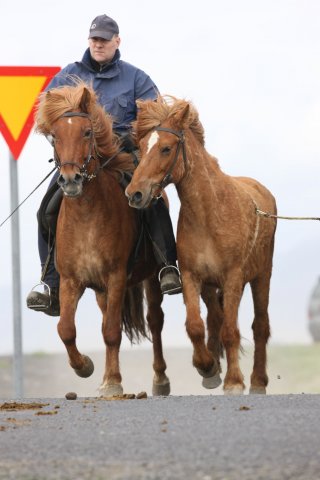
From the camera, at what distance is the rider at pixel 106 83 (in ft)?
47.9

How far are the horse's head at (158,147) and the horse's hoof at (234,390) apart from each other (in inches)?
80.5

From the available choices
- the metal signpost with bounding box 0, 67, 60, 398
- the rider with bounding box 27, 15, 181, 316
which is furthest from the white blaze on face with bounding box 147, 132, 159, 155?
the metal signpost with bounding box 0, 67, 60, 398

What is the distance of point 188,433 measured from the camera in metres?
9.14

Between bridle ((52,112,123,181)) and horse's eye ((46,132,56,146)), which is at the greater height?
horse's eye ((46,132,56,146))

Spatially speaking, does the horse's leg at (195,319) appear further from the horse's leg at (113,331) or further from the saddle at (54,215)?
the saddle at (54,215)

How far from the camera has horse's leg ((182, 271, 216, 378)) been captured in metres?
13.3

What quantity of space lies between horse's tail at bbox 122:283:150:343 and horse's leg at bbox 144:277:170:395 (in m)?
0.10

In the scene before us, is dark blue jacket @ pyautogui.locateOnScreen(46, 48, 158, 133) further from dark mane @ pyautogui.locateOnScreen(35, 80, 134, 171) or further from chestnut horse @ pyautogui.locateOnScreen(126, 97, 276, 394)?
chestnut horse @ pyautogui.locateOnScreen(126, 97, 276, 394)

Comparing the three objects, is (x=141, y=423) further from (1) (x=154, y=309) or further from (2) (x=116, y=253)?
(1) (x=154, y=309)

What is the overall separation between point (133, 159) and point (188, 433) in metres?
5.58

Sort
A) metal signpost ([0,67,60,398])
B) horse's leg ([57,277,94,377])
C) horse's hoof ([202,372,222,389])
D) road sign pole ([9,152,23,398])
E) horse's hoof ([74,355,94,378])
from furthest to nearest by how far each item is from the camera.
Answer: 1. metal signpost ([0,67,60,398])
2. road sign pole ([9,152,23,398])
3. horse's hoof ([202,372,222,389])
4. horse's hoof ([74,355,94,378])
5. horse's leg ([57,277,94,377])

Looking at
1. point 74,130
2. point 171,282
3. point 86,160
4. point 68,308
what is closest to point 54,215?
point 68,308

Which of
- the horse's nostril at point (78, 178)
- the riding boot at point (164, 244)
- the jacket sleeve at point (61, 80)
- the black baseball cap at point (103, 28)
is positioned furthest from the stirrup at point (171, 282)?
the black baseball cap at point (103, 28)

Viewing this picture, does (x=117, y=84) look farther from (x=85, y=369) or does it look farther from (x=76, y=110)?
(x=85, y=369)
